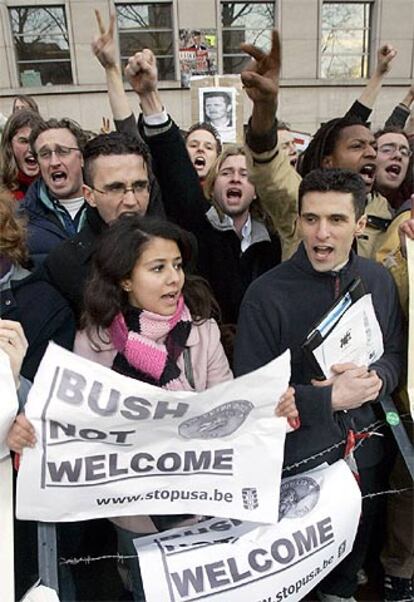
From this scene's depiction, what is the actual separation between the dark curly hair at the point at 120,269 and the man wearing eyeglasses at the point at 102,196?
16cm

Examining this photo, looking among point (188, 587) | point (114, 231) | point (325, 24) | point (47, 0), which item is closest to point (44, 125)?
point (114, 231)

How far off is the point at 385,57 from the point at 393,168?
2.24 ft

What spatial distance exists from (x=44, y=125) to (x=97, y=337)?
1948mm

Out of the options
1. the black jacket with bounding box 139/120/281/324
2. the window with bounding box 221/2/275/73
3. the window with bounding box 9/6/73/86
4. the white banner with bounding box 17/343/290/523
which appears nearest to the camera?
the white banner with bounding box 17/343/290/523

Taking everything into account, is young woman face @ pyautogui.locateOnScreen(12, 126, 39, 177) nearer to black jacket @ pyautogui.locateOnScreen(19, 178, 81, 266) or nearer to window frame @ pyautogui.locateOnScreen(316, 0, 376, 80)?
black jacket @ pyautogui.locateOnScreen(19, 178, 81, 266)

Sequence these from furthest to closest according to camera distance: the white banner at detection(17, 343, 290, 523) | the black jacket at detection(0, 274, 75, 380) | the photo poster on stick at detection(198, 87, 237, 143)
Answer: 1. the photo poster on stick at detection(198, 87, 237, 143)
2. the black jacket at detection(0, 274, 75, 380)
3. the white banner at detection(17, 343, 290, 523)

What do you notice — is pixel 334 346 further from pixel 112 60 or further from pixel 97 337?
pixel 112 60

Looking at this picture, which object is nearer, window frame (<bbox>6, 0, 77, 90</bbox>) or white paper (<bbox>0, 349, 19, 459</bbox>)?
white paper (<bbox>0, 349, 19, 459</bbox>)

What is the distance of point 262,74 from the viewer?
86.8 inches

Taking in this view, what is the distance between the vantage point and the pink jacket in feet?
5.92

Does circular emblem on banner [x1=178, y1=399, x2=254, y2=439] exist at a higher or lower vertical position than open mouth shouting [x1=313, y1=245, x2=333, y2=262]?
lower

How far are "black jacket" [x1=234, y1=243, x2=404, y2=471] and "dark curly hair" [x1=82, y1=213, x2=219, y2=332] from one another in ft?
0.64

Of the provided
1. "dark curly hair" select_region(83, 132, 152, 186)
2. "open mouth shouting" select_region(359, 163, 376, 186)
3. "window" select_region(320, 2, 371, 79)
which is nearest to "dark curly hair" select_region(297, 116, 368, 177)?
"open mouth shouting" select_region(359, 163, 376, 186)

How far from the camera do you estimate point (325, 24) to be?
12219 mm
